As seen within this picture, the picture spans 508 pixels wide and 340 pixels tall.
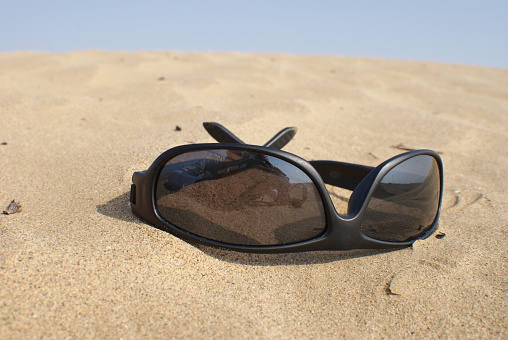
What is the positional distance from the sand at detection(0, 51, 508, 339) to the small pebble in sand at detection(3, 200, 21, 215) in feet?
0.08

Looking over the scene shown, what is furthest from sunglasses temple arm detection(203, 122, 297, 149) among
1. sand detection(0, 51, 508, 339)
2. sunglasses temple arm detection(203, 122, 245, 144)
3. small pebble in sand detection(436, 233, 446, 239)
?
small pebble in sand detection(436, 233, 446, 239)

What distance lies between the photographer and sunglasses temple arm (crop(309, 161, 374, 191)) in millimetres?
2074

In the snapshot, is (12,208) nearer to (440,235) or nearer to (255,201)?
(255,201)

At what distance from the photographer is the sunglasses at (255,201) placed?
4.49ft

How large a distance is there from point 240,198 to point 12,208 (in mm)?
831

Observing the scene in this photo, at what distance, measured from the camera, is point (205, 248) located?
1.47m

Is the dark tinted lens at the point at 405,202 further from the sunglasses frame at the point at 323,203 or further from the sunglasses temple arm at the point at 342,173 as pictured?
the sunglasses temple arm at the point at 342,173

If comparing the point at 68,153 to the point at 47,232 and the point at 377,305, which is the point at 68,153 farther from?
the point at 377,305

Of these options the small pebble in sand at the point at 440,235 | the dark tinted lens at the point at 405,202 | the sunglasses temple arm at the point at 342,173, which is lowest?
the small pebble in sand at the point at 440,235

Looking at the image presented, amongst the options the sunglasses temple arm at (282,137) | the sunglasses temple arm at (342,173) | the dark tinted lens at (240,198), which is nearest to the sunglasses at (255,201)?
the dark tinted lens at (240,198)

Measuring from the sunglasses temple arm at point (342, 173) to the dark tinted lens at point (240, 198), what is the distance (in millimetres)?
737

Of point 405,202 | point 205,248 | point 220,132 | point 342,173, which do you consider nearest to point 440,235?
point 405,202

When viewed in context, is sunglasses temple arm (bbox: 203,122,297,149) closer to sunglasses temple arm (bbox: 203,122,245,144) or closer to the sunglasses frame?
sunglasses temple arm (bbox: 203,122,245,144)

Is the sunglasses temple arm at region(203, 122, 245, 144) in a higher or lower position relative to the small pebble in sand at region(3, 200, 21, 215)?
higher
